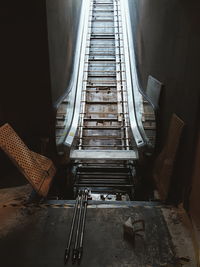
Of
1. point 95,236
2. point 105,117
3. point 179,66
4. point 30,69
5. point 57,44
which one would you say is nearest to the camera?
point 95,236

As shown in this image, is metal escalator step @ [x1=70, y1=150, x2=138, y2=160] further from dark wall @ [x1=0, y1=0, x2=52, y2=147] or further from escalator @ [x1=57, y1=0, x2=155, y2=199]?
dark wall @ [x1=0, y1=0, x2=52, y2=147]

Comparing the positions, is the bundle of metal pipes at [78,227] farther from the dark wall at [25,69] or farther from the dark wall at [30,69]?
the dark wall at [25,69]

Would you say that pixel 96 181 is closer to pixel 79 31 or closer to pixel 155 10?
pixel 155 10

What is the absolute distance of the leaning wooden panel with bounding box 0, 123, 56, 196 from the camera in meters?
3.33

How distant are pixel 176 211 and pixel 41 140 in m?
2.13

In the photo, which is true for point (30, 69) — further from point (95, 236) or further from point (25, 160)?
point (95, 236)

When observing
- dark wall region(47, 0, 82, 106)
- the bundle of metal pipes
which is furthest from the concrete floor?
dark wall region(47, 0, 82, 106)

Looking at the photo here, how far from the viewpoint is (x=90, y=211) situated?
3293mm

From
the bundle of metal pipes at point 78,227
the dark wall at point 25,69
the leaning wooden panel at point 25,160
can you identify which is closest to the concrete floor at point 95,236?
the bundle of metal pipes at point 78,227

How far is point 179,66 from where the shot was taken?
3480 millimetres

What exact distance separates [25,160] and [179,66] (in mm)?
2137

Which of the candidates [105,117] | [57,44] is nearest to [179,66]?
[57,44]

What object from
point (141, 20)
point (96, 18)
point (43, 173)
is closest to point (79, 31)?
point (96, 18)

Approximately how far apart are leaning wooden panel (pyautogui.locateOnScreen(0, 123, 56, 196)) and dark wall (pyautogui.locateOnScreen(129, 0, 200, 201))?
5.23ft
